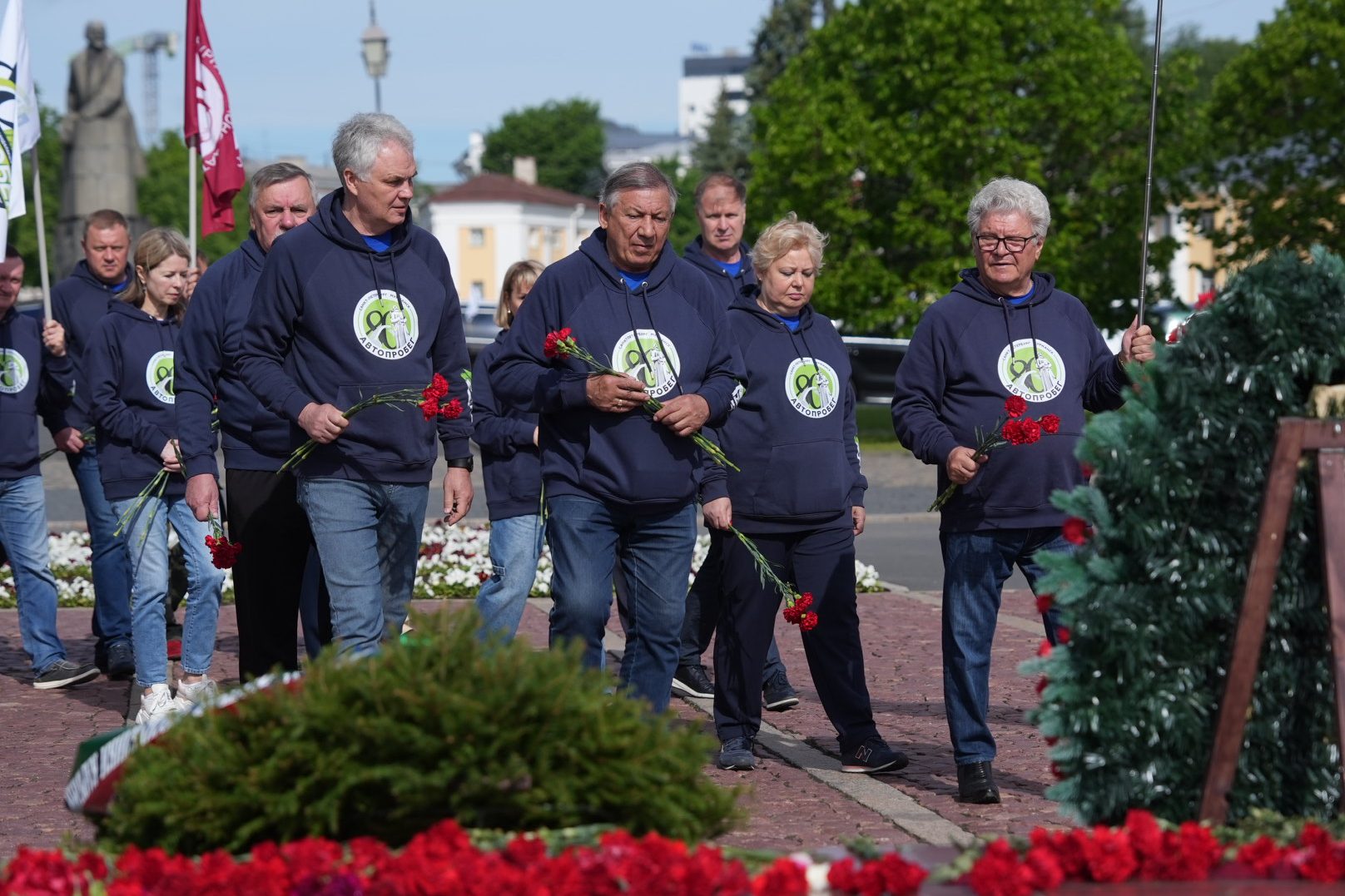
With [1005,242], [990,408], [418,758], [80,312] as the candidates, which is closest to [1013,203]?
[1005,242]

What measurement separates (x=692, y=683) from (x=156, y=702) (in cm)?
226

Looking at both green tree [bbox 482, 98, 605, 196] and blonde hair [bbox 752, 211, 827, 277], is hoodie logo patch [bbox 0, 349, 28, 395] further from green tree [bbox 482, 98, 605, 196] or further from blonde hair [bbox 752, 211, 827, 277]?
green tree [bbox 482, 98, 605, 196]

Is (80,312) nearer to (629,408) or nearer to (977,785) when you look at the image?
(629,408)

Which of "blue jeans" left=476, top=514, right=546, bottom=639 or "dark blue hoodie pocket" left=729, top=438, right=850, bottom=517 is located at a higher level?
"dark blue hoodie pocket" left=729, top=438, right=850, bottom=517

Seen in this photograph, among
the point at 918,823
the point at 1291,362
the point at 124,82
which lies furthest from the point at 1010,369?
the point at 124,82

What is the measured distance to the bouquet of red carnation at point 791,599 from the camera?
20.9 ft

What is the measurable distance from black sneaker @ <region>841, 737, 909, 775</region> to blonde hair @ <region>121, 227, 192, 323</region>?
344cm

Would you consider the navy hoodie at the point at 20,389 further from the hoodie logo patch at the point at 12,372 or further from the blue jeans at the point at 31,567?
the blue jeans at the point at 31,567

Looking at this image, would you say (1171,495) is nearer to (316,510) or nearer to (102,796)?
(102,796)

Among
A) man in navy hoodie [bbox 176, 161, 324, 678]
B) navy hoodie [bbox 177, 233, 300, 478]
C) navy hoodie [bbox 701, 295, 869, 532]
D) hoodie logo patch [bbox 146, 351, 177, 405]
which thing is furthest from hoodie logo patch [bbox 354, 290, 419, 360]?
hoodie logo patch [bbox 146, 351, 177, 405]

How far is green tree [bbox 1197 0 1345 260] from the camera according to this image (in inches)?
1194

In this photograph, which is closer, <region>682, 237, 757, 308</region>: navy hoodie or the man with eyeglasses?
the man with eyeglasses

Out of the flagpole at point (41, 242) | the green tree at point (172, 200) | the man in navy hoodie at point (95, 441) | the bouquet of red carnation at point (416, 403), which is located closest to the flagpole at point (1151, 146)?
the bouquet of red carnation at point (416, 403)

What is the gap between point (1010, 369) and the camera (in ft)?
20.4
